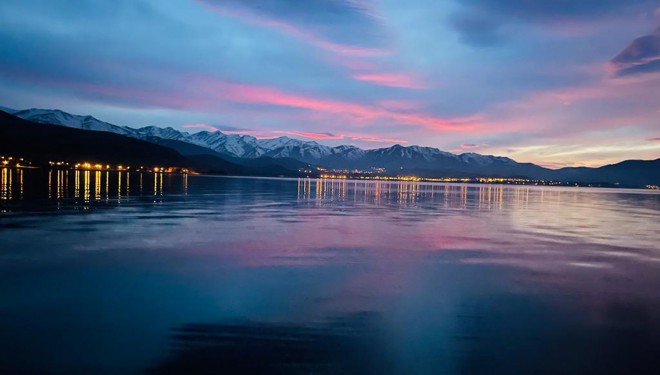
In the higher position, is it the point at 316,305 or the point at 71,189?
the point at 71,189

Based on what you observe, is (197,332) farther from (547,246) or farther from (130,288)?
(547,246)

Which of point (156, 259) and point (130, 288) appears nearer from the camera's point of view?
point (130, 288)

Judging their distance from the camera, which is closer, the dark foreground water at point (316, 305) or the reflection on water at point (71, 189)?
the dark foreground water at point (316, 305)

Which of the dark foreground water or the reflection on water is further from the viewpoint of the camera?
the reflection on water

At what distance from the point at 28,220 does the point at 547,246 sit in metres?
24.5

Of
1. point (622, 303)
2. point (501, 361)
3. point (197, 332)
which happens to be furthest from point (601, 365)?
point (197, 332)

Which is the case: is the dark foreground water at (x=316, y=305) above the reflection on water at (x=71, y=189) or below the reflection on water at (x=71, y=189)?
below

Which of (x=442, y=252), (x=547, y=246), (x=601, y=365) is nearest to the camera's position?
(x=601, y=365)

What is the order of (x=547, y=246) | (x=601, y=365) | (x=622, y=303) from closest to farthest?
1. (x=601, y=365)
2. (x=622, y=303)
3. (x=547, y=246)

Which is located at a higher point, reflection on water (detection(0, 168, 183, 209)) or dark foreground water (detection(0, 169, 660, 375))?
reflection on water (detection(0, 168, 183, 209))

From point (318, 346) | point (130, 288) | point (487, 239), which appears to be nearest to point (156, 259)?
point (130, 288)

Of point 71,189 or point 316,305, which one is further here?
point 71,189

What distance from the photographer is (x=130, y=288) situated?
1045 centimetres

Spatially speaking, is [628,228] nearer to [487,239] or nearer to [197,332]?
[487,239]
